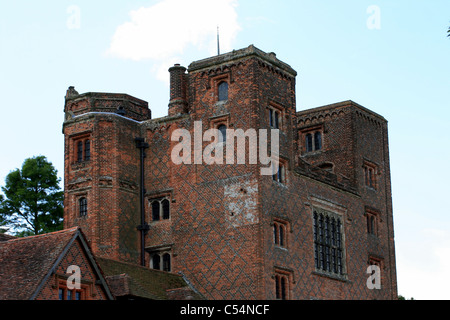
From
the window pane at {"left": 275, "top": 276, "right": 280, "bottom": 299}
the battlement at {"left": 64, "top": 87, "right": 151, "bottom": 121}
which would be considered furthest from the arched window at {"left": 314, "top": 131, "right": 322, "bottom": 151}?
the window pane at {"left": 275, "top": 276, "right": 280, "bottom": 299}

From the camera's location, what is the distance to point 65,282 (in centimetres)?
3148

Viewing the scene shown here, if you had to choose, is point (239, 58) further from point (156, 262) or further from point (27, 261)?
point (27, 261)

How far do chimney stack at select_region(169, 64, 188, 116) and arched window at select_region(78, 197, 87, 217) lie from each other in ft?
19.7

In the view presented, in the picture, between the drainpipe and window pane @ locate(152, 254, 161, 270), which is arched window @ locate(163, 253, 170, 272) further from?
the drainpipe

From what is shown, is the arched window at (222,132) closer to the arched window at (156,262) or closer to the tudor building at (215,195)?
the tudor building at (215,195)

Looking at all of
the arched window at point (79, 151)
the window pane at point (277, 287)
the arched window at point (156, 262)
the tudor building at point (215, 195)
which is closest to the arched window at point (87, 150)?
the tudor building at point (215, 195)

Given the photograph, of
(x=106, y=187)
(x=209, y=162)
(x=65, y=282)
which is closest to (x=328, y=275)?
(x=209, y=162)

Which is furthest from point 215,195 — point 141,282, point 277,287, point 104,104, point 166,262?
point 104,104

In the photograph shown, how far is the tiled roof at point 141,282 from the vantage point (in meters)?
36.8

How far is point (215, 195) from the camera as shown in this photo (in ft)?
138

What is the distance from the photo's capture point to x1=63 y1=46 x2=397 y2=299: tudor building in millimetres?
41188

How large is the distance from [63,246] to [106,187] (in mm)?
11898

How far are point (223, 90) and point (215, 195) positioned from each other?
510 cm

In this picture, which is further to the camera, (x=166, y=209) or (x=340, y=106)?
(x=340, y=106)
